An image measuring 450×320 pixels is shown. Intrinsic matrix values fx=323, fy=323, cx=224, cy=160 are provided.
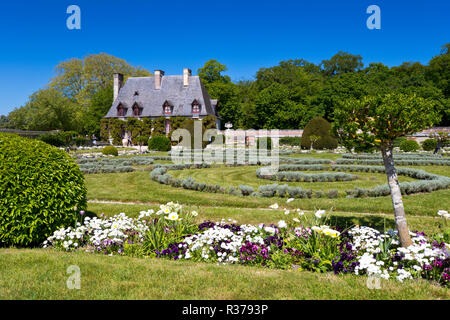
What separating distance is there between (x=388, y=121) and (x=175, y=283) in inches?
149

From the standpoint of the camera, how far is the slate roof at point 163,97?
4528 cm

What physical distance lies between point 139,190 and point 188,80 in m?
38.3

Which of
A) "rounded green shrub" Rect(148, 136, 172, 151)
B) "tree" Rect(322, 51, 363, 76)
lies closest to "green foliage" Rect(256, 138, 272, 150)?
"rounded green shrub" Rect(148, 136, 172, 151)

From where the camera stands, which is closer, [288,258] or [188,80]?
[288,258]

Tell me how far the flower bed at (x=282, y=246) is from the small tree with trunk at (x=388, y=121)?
562 mm

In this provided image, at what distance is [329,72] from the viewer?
7119 cm

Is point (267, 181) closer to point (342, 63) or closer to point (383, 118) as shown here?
point (383, 118)

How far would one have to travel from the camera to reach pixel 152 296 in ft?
11.6

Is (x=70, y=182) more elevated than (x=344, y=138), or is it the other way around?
(x=344, y=138)

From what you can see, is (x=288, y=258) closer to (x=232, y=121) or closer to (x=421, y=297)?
(x=421, y=297)

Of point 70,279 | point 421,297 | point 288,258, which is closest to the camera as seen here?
point 421,297
